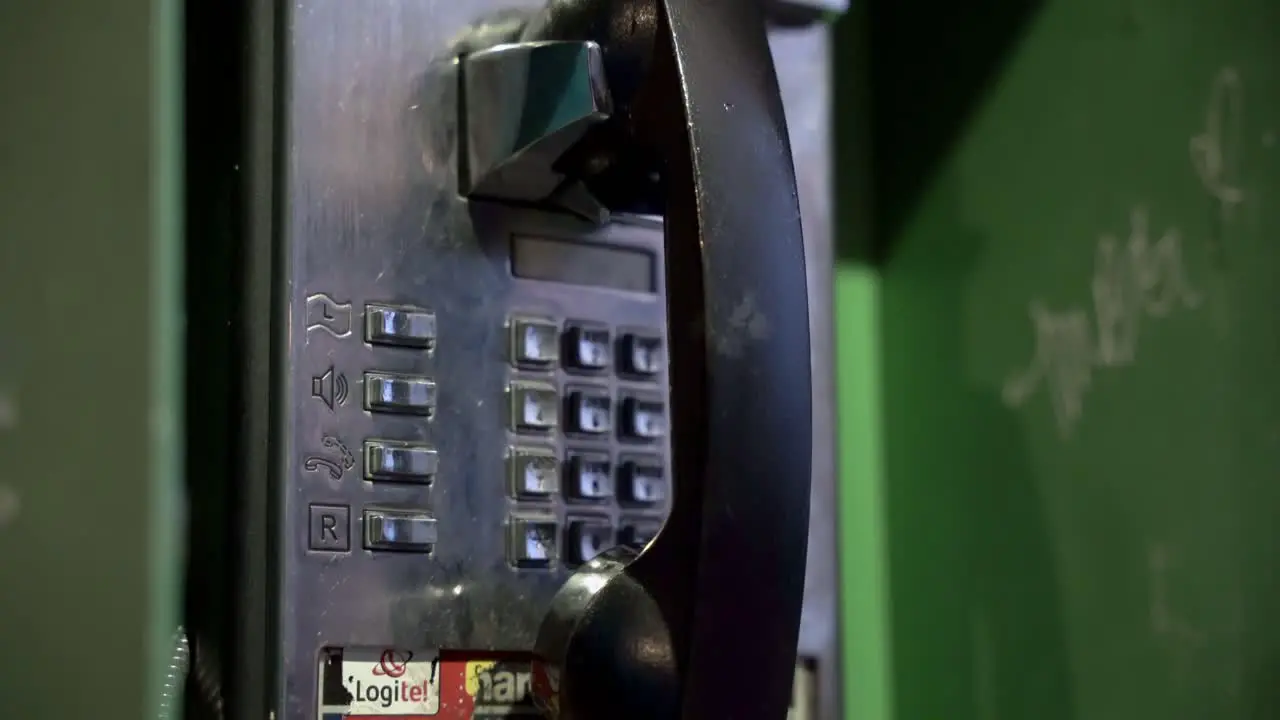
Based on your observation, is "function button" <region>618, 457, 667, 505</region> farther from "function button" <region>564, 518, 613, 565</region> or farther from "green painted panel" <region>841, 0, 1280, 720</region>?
"green painted panel" <region>841, 0, 1280, 720</region>

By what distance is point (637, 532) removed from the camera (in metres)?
0.62

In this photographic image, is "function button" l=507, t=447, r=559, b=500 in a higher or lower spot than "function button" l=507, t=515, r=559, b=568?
higher

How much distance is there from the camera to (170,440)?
0.50 meters

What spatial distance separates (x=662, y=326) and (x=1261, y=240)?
11.2 inches

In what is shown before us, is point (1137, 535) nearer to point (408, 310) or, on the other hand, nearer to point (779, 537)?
point (779, 537)

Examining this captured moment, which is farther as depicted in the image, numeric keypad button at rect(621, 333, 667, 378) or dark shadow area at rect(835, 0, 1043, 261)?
dark shadow area at rect(835, 0, 1043, 261)

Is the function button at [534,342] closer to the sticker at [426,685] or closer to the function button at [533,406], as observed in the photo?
the function button at [533,406]

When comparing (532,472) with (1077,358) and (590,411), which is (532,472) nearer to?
(590,411)

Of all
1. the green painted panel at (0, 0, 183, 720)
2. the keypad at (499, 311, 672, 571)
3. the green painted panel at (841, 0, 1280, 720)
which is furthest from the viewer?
the green painted panel at (841, 0, 1280, 720)

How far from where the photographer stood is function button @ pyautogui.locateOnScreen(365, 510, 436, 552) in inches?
21.6

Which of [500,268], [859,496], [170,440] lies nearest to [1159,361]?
[859,496]

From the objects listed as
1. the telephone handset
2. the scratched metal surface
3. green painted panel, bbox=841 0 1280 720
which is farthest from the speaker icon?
green painted panel, bbox=841 0 1280 720

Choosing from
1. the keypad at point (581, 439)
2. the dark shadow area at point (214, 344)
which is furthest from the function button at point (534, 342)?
the dark shadow area at point (214, 344)

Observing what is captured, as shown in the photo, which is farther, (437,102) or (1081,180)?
(1081,180)
